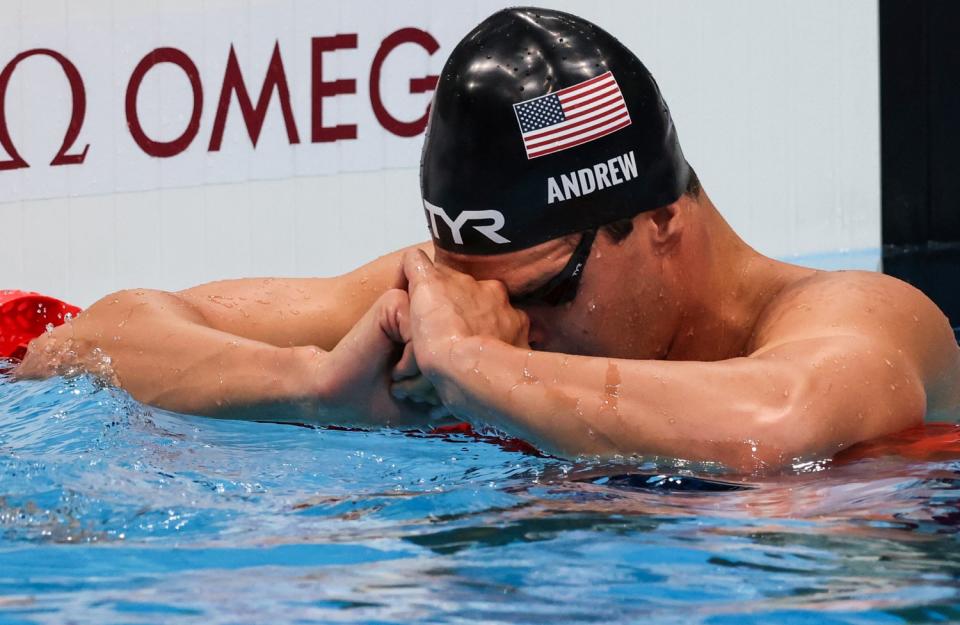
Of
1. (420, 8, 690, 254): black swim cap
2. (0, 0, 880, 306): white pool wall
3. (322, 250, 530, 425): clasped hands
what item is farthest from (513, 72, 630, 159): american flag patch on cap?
(0, 0, 880, 306): white pool wall

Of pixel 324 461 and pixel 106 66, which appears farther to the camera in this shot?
pixel 106 66

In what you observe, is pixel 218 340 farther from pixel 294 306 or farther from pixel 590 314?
pixel 590 314

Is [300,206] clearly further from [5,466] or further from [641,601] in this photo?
[641,601]

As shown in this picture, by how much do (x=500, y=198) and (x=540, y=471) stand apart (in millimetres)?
483

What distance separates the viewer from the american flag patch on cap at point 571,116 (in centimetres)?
235

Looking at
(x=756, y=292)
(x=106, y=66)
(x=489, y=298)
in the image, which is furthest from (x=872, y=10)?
(x=489, y=298)

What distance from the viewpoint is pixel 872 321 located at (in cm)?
232

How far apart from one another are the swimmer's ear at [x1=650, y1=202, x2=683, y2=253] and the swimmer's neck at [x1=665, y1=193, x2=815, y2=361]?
70 millimetres

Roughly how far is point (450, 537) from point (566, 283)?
66 cm

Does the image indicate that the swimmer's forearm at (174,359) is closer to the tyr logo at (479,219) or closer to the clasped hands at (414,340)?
the clasped hands at (414,340)

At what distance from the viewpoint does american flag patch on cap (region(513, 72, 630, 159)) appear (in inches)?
92.6

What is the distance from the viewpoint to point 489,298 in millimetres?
2346

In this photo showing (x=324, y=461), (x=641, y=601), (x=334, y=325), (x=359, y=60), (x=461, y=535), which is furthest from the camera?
(x=359, y=60)

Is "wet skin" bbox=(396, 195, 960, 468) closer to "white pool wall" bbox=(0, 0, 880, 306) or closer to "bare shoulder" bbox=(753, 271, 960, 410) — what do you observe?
"bare shoulder" bbox=(753, 271, 960, 410)
